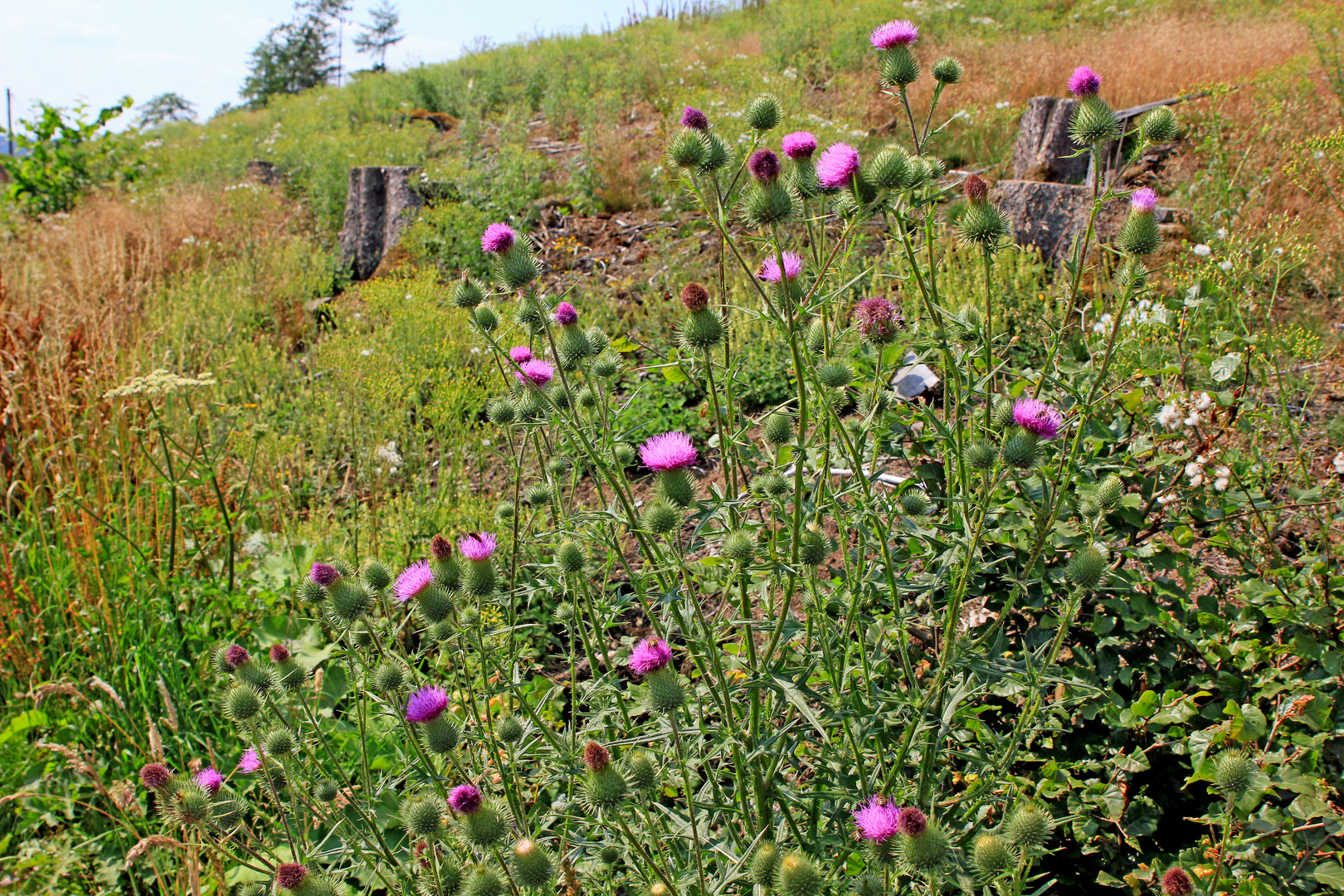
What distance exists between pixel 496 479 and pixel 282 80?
38689 mm

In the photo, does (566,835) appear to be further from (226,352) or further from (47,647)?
(226,352)

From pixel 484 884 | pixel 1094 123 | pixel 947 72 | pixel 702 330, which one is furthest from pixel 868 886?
pixel 947 72

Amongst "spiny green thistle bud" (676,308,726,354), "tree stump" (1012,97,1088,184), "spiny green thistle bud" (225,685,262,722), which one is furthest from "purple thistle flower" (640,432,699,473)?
"tree stump" (1012,97,1088,184)

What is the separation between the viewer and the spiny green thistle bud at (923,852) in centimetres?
126

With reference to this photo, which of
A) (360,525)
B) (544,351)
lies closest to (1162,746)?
(544,351)

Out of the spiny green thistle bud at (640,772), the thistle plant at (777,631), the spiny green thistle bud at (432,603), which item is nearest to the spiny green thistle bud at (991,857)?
the thistle plant at (777,631)

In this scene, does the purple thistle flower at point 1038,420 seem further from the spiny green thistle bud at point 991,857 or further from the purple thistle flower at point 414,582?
the purple thistle flower at point 414,582

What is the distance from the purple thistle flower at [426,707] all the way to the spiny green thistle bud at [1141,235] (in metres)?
1.83

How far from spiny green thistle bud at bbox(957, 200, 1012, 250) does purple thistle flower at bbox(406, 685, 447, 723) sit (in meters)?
1.60

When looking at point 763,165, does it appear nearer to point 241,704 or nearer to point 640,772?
point 640,772

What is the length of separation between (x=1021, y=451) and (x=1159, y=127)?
927 millimetres

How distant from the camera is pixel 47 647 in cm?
315

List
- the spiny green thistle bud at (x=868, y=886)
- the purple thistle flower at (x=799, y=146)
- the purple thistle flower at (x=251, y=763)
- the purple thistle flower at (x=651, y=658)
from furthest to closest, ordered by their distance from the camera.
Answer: the purple thistle flower at (x=251, y=763) → the purple thistle flower at (x=799, y=146) → the purple thistle flower at (x=651, y=658) → the spiny green thistle bud at (x=868, y=886)

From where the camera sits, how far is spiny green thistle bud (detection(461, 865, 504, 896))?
1.42 meters
